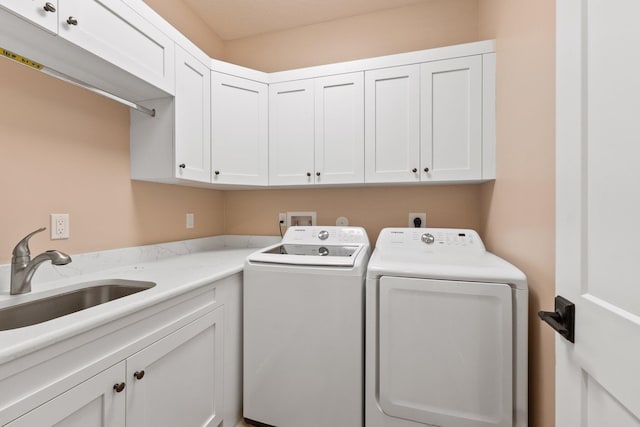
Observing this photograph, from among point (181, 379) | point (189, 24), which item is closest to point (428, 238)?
point (181, 379)

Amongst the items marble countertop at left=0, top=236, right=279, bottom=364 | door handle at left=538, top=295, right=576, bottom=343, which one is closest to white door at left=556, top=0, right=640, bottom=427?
door handle at left=538, top=295, right=576, bottom=343

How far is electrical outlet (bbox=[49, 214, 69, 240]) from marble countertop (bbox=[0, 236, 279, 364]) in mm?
120

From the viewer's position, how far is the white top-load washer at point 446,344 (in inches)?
45.8

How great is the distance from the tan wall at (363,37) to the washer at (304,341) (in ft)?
5.70

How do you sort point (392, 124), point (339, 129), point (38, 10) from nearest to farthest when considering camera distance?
1. point (38, 10)
2. point (392, 124)
3. point (339, 129)

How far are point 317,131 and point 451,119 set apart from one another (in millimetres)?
892

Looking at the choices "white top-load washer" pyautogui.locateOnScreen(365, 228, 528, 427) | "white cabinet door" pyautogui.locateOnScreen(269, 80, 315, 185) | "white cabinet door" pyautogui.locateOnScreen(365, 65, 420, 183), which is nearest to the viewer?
"white top-load washer" pyautogui.locateOnScreen(365, 228, 528, 427)

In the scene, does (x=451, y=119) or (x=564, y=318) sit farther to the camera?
(x=451, y=119)

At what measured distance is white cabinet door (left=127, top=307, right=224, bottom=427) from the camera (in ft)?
3.16

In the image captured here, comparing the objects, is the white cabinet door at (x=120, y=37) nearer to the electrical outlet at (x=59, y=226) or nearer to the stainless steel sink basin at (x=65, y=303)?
the electrical outlet at (x=59, y=226)

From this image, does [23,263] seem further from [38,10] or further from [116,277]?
[38,10]

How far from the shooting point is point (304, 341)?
1.43 meters

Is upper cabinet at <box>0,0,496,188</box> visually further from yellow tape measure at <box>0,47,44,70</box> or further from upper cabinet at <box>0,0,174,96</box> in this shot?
yellow tape measure at <box>0,47,44,70</box>

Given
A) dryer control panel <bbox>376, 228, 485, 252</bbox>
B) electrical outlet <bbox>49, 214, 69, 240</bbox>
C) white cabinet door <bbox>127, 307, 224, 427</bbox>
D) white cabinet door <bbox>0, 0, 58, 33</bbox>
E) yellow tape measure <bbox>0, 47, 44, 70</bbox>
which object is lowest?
white cabinet door <bbox>127, 307, 224, 427</bbox>
